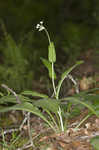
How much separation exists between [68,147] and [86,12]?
4404 millimetres

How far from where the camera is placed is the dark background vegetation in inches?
132

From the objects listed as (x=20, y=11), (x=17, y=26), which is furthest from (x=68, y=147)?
(x=20, y=11)

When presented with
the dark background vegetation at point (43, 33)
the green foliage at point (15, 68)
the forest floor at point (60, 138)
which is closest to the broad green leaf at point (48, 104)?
the forest floor at point (60, 138)

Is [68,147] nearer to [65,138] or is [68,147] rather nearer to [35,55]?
[65,138]

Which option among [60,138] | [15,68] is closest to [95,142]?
[60,138]

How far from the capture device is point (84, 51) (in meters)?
3.93

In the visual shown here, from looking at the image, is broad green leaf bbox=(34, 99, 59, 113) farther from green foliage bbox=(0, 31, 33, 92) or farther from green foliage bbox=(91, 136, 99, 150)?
green foliage bbox=(0, 31, 33, 92)

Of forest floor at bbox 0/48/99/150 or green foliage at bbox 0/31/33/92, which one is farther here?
green foliage at bbox 0/31/33/92

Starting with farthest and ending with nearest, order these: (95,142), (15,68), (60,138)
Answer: (15,68) < (60,138) < (95,142)

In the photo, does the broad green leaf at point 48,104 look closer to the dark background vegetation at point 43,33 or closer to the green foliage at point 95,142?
the green foliage at point 95,142

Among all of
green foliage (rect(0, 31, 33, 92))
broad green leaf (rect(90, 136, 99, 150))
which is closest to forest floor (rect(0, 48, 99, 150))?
broad green leaf (rect(90, 136, 99, 150))

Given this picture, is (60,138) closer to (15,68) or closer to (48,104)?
(48,104)

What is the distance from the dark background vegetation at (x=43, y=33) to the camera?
132 inches

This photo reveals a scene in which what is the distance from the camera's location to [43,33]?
425cm
